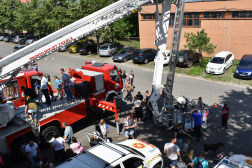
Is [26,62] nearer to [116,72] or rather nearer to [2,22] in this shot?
[116,72]

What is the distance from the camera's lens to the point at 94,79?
38.6 feet

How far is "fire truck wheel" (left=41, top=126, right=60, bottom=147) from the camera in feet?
33.1

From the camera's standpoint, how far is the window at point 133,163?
23.9ft

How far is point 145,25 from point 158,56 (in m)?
18.1

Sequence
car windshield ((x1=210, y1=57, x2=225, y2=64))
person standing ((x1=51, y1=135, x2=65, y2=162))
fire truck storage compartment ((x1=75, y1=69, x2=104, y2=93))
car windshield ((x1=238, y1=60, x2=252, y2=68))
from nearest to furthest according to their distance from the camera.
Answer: person standing ((x1=51, y1=135, x2=65, y2=162))
fire truck storage compartment ((x1=75, y1=69, x2=104, y2=93))
car windshield ((x1=238, y1=60, x2=252, y2=68))
car windshield ((x1=210, y1=57, x2=225, y2=64))

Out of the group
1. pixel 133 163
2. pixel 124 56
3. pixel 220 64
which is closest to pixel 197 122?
pixel 133 163

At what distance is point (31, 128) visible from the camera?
9.55 m

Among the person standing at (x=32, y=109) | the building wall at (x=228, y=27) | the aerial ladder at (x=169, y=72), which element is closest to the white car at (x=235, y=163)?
the aerial ladder at (x=169, y=72)

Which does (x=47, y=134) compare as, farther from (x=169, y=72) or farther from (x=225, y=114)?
(x=225, y=114)

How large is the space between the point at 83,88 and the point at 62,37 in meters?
2.93

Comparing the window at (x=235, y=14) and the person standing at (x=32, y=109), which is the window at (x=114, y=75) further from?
the window at (x=235, y=14)

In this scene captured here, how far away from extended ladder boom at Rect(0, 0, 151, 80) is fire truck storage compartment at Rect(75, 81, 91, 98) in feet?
8.52

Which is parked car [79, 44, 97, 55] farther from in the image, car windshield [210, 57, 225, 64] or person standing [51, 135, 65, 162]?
person standing [51, 135, 65, 162]

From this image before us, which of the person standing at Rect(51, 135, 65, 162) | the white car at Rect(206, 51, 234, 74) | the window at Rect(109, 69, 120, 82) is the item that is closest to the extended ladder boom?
the person standing at Rect(51, 135, 65, 162)
